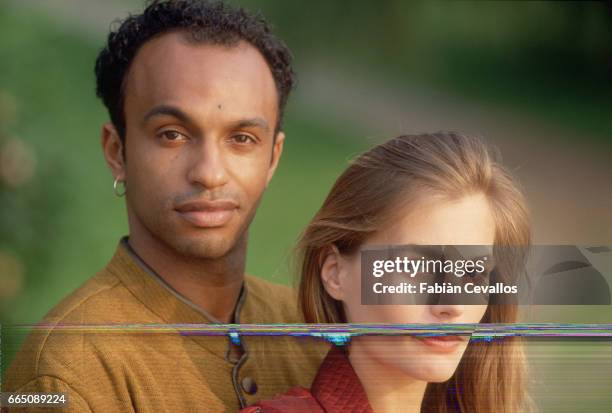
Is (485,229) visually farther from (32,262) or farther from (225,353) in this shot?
(32,262)

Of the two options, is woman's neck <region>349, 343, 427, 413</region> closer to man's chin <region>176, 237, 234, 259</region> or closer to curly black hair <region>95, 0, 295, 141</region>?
man's chin <region>176, 237, 234, 259</region>

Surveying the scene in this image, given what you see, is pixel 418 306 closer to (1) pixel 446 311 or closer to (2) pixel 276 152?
(1) pixel 446 311

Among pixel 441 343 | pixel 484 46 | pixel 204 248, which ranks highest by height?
pixel 484 46

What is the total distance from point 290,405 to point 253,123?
1.90ft

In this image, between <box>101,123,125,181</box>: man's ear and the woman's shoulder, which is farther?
<box>101,123,125,181</box>: man's ear

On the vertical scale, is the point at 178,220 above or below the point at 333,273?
above

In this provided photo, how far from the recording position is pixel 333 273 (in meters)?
2.06

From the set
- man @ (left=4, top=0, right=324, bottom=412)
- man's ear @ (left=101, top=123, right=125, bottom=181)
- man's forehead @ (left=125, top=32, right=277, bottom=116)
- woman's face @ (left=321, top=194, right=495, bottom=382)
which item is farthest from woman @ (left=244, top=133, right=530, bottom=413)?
man's ear @ (left=101, top=123, right=125, bottom=181)

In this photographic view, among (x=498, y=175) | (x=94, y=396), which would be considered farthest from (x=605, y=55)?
(x=94, y=396)

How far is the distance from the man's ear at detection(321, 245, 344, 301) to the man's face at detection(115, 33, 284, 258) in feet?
0.65

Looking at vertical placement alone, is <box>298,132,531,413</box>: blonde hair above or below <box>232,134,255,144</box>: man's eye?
below

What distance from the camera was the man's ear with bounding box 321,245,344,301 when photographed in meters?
2.05

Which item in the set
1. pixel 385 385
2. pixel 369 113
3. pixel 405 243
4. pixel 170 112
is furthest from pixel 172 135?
pixel 385 385

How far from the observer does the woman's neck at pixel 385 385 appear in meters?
2.03
